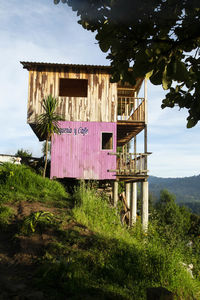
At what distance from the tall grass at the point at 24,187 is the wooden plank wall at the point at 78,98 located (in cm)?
376

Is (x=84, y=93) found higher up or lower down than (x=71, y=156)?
higher up

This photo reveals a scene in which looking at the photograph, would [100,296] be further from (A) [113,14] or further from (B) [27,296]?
(A) [113,14]

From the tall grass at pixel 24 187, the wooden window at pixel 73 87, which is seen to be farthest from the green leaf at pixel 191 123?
the wooden window at pixel 73 87

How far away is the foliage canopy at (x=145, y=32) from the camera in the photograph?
3219 millimetres

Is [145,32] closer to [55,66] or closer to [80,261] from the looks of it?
[80,261]

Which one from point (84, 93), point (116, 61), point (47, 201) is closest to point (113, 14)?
point (116, 61)

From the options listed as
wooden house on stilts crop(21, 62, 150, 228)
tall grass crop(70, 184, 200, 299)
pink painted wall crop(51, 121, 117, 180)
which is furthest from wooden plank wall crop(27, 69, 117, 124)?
tall grass crop(70, 184, 200, 299)

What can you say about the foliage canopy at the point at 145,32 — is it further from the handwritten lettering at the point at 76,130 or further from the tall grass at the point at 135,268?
the handwritten lettering at the point at 76,130

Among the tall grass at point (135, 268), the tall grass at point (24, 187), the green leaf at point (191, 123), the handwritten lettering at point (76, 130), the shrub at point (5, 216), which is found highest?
the handwritten lettering at point (76, 130)

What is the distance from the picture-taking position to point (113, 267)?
4934 millimetres

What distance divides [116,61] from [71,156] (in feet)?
38.4

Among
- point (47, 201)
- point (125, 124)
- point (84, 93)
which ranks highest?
point (84, 93)

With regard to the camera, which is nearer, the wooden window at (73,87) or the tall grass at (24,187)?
the tall grass at (24,187)

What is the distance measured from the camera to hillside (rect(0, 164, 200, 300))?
4.15 m
